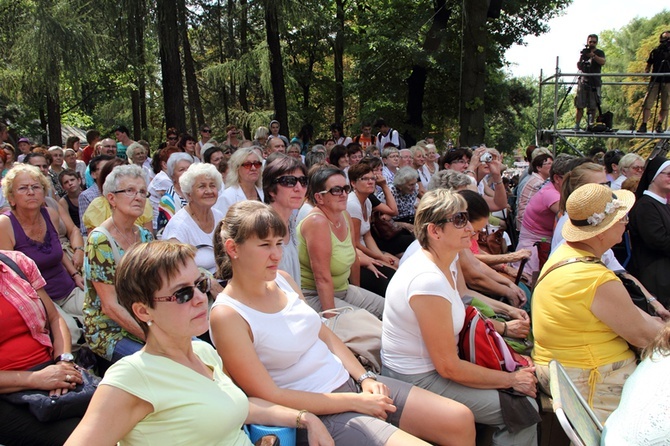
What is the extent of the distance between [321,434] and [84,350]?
1.71 metres

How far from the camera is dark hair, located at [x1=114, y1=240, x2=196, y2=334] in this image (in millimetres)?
1852

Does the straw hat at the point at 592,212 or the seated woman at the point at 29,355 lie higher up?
the straw hat at the point at 592,212

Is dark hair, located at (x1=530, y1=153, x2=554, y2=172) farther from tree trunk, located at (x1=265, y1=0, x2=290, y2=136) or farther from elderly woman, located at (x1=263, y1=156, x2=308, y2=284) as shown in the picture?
tree trunk, located at (x1=265, y1=0, x2=290, y2=136)

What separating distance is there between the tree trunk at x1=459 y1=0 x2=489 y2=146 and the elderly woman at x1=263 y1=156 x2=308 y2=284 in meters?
9.98

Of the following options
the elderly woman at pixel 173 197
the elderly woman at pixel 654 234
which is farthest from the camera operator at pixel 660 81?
the elderly woman at pixel 173 197

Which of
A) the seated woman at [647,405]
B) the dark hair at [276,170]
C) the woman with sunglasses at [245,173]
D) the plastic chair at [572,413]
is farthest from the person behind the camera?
the woman with sunglasses at [245,173]

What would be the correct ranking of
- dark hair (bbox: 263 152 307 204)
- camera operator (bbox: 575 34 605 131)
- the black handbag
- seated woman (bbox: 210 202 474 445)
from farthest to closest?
camera operator (bbox: 575 34 605 131) → dark hair (bbox: 263 152 307 204) → the black handbag → seated woman (bbox: 210 202 474 445)

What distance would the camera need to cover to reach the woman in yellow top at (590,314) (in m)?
2.63

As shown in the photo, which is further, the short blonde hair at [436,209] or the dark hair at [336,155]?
the dark hair at [336,155]

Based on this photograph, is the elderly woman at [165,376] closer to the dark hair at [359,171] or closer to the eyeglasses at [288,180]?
the eyeglasses at [288,180]

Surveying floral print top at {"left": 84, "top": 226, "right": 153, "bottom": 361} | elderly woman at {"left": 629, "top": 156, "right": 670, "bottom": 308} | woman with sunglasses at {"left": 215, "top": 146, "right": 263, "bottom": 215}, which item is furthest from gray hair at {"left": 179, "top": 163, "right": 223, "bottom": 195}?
elderly woman at {"left": 629, "top": 156, "right": 670, "bottom": 308}

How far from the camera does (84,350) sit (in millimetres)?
3088

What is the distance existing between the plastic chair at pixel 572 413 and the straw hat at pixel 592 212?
910 millimetres

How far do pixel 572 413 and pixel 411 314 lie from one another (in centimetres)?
84
